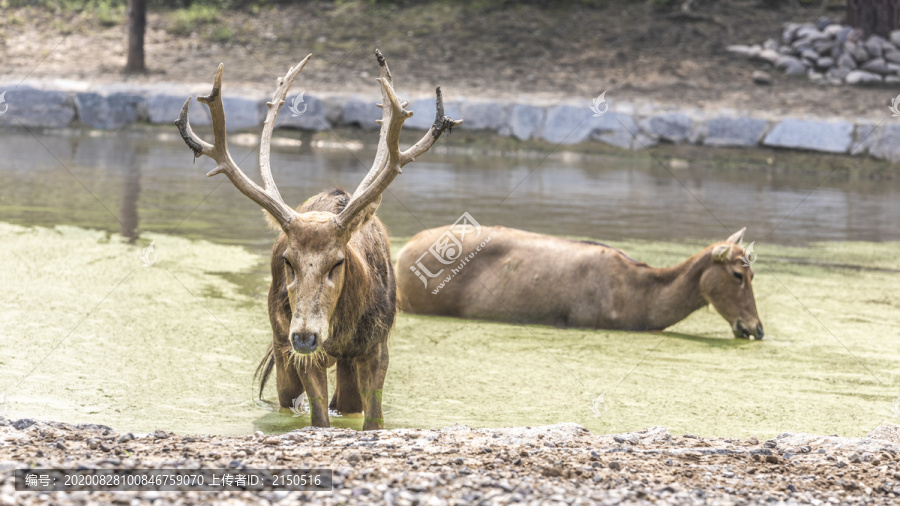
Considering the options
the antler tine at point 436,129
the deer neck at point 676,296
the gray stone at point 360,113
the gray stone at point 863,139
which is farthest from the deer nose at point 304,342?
the gray stone at point 863,139

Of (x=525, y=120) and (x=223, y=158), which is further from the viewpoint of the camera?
(x=525, y=120)

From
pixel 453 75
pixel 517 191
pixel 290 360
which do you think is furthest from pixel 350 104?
pixel 290 360

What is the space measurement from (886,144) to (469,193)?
9123 millimetres

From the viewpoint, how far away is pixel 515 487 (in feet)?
13.3

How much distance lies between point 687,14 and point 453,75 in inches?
262

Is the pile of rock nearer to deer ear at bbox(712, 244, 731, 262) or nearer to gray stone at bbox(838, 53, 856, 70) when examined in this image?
gray stone at bbox(838, 53, 856, 70)

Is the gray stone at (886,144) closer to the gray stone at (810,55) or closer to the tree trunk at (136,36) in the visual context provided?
the gray stone at (810,55)

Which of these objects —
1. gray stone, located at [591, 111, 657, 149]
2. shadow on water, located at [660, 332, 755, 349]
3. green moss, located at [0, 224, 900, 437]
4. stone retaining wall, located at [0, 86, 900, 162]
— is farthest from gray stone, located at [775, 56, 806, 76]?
shadow on water, located at [660, 332, 755, 349]

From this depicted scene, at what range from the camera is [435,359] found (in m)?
7.83

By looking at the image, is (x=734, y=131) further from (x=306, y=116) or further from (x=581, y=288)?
(x=581, y=288)

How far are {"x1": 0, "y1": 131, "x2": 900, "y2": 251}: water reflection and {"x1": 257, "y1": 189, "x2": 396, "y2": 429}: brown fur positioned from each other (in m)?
5.82

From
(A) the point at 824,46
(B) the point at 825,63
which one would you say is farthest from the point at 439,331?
(A) the point at 824,46

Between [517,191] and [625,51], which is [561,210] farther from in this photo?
[625,51]

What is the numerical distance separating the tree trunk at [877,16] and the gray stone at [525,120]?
7748 millimetres
